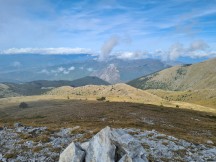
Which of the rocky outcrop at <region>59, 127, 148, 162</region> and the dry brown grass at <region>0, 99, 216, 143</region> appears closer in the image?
the rocky outcrop at <region>59, 127, 148, 162</region>

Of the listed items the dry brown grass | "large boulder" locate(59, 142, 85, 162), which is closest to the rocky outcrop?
"large boulder" locate(59, 142, 85, 162)

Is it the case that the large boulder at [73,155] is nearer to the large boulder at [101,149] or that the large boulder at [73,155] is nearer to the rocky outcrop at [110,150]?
the rocky outcrop at [110,150]

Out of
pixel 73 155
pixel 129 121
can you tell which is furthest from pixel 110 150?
pixel 129 121

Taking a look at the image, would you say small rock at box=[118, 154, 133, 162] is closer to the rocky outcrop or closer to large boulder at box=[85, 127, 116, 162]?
the rocky outcrop

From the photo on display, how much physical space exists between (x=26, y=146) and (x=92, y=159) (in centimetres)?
1372

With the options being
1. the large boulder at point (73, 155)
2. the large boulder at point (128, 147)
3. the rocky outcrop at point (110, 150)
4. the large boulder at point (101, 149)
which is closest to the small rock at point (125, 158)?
the rocky outcrop at point (110, 150)

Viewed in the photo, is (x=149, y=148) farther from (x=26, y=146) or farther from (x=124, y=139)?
(x=26, y=146)

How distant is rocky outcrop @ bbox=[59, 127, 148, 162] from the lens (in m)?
19.8

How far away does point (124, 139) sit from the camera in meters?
21.1

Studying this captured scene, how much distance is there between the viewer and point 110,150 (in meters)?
20.1

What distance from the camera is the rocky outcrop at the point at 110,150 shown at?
1975 cm

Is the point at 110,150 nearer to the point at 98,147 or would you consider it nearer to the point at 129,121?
the point at 98,147

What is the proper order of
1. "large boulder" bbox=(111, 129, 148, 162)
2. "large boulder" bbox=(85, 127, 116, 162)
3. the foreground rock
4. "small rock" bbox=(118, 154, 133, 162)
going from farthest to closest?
the foreground rock < "large boulder" bbox=(85, 127, 116, 162) < "large boulder" bbox=(111, 129, 148, 162) < "small rock" bbox=(118, 154, 133, 162)

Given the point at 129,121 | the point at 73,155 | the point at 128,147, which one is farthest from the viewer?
the point at 129,121
